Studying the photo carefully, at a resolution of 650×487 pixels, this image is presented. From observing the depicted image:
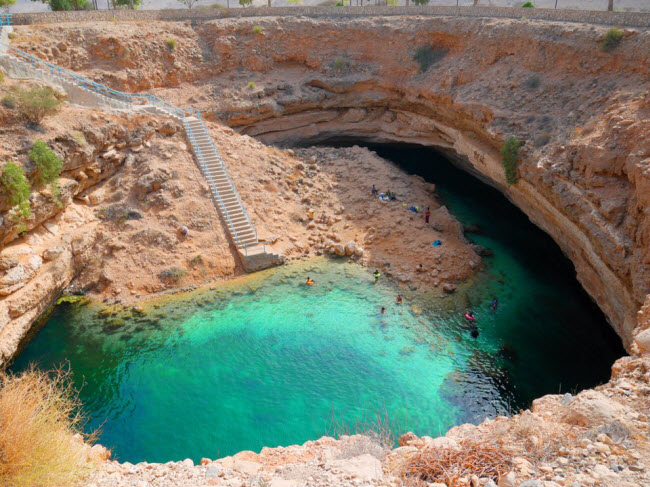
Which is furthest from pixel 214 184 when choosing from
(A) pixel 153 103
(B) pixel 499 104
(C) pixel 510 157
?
(B) pixel 499 104

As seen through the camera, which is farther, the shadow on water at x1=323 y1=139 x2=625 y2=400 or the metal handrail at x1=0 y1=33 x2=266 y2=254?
the metal handrail at x1=0 y1=33 x2=266 y2=254

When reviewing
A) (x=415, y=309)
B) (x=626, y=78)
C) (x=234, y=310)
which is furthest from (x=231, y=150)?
(x=626, y=78)

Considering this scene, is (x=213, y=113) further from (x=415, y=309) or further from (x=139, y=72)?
(x=415, y=309)

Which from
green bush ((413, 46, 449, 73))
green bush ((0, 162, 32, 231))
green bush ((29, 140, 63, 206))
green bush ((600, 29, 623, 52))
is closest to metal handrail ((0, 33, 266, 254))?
green bush ((29, 140, 63, 206))

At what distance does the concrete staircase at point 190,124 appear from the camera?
23047 millimetres

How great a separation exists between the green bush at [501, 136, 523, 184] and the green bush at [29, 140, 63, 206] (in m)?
20.7

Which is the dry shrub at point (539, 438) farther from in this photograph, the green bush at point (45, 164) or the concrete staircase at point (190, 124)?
the green bush at point (45, 164)

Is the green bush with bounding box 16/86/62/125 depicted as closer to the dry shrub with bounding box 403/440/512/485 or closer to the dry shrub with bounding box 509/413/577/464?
the dry shrub with bounding box 403/440/512/485

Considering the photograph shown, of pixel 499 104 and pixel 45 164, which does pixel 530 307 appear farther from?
pixel 45 164

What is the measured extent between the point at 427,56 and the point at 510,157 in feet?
42.9

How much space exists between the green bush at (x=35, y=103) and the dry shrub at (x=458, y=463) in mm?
21062

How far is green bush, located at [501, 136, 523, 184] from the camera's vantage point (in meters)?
22.1

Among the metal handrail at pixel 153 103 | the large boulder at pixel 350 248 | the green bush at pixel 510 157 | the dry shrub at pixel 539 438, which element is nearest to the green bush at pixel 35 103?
the metal handrail at pixel 153 103

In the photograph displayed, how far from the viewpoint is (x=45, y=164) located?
19.7m
